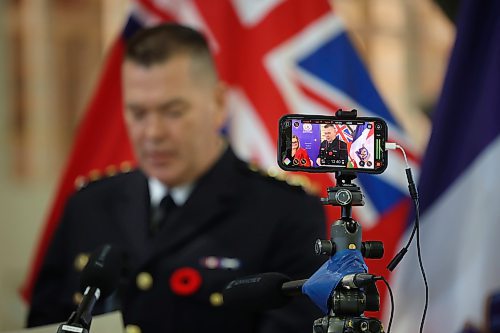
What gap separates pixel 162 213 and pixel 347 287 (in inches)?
39.2

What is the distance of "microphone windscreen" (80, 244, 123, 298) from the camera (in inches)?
61.3

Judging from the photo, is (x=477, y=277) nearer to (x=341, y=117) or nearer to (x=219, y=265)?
(x=219, y=265)

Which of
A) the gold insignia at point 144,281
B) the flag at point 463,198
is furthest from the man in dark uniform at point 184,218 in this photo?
the flag at point 463,198

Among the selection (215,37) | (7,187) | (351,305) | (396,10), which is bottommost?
(351,305)

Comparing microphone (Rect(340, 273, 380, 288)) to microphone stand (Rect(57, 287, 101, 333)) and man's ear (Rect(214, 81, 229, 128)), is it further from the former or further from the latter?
man's ear (Rect(214, 81, 229, 128))

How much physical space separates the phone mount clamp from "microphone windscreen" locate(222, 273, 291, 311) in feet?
0.43

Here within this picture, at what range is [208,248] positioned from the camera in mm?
2201

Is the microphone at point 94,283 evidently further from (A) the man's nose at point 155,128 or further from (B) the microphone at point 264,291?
(A) the man's nose at point 155,128

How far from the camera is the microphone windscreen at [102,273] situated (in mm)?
1557

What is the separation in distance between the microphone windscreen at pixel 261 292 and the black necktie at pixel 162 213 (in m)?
0.76

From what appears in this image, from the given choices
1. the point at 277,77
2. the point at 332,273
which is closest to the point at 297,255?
the point at 332,273

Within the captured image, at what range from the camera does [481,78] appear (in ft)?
7.95

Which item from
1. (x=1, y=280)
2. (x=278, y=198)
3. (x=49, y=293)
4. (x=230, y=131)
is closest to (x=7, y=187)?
(x=1, y=280)

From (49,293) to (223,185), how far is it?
47 centimetres
